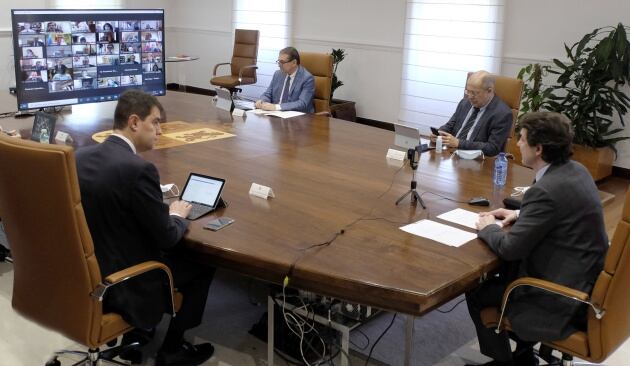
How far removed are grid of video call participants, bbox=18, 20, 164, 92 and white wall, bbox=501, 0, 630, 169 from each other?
3302mm

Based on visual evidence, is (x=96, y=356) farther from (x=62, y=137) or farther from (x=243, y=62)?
(x=243, y=62)

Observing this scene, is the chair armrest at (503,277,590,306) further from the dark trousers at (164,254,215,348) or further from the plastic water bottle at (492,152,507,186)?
the dark trousers at (164,254,215,348)

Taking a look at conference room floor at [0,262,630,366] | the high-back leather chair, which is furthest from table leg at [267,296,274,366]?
the high-back leather chair

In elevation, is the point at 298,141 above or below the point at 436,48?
below

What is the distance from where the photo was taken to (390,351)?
2979 millimetres

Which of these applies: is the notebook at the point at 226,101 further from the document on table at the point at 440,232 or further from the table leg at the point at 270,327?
the document on table at the point at 440,232

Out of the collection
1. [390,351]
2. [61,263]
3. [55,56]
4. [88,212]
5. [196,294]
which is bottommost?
[390,351]

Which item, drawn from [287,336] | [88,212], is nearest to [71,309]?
[88,212]

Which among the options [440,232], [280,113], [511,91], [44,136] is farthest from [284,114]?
[440,232]

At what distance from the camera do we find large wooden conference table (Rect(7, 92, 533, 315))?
6.98 feet

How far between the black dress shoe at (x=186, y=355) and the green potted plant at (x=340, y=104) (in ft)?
15.0

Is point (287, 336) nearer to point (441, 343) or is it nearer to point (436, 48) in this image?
point (441, 343)

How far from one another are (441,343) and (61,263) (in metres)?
1.73

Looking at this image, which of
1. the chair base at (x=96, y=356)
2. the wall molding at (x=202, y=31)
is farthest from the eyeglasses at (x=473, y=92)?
the wall molding at (x=202, y=31)
